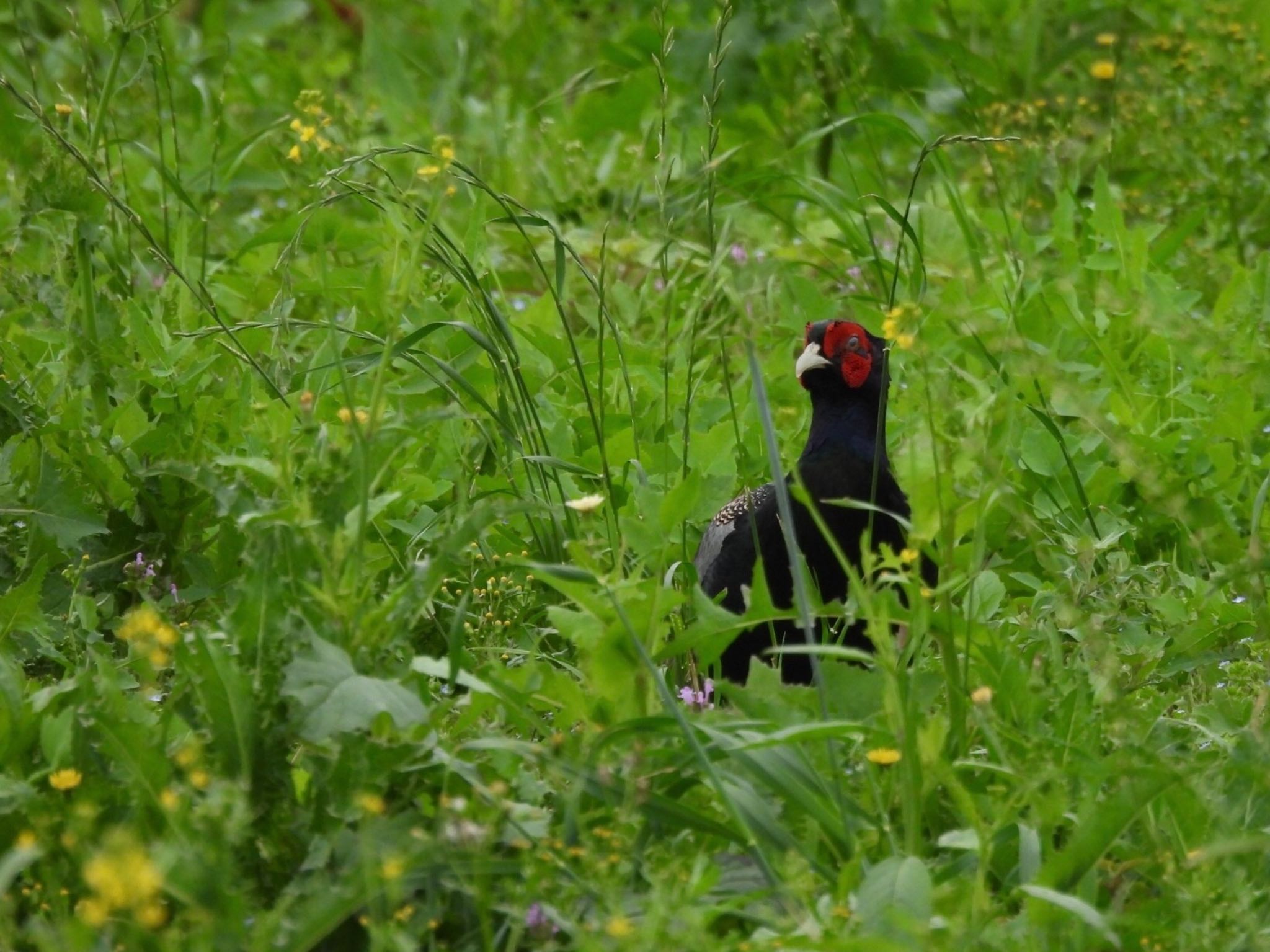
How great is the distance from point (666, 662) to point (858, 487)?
599mm

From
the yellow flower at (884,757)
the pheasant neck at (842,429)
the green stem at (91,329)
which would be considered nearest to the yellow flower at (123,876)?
the yellow flower at (884,757)

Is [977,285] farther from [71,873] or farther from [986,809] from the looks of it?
[71,873]

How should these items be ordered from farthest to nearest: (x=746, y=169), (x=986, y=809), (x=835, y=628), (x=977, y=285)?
(x=746, y=169)
(x=977, y=285)
(x=835, y=628)
(x=986, y=809)

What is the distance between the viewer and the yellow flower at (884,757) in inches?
90.0

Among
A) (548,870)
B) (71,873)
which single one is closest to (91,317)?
(71,873)

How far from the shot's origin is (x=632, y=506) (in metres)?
3.56

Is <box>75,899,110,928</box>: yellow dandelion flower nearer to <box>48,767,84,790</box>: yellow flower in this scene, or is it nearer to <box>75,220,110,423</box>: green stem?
<box>48,767,84,790</box>: yellow flower

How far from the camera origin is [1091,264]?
4.43 meters

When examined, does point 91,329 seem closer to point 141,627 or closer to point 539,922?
point 141,627

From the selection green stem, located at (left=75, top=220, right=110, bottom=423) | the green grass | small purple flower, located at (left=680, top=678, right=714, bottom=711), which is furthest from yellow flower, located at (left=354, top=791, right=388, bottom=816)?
green stem, located at (left=75, top=220, right=110, bottom=423)

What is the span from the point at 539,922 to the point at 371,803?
0.95ft

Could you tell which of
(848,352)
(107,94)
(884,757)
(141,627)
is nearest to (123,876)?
(141,627)

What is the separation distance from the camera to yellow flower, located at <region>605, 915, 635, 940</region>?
1.80 m

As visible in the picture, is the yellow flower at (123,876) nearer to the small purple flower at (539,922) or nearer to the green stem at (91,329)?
the small purple flower at (539,922)
